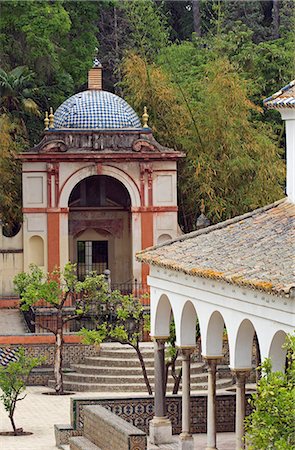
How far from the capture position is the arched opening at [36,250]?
142ft

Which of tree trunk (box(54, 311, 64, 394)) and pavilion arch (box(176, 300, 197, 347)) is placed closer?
pavilion arch (box(176, 300, 197, 347))

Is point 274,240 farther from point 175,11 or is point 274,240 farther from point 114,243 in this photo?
point 175,11

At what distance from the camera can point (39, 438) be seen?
1174 inches

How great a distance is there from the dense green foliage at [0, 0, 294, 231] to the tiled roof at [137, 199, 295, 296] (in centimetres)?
1733

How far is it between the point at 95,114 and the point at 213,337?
19714 millimetres

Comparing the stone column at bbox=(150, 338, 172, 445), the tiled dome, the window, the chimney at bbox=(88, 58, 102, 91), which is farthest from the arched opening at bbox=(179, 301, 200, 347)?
the chimney at bbox=(88, 58, 102, 91)

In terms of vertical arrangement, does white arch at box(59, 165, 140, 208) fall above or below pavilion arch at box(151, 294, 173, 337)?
above

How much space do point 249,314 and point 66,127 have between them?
21688 millimetres

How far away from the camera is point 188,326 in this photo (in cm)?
2589

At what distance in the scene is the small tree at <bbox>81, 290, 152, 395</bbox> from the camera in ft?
104

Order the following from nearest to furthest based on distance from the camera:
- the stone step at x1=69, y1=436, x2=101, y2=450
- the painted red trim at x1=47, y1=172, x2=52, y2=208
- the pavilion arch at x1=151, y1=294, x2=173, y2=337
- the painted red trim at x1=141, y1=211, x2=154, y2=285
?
the stone step at x1=69, y1=436, x2=101, y2=450 → the pavilion arch at x1=151, y1=294, x2=173, y2=337 → the painted red trim at x1=47, y1=172, x2=52, y2=208 → the painted red trim at x1=141, y1=211, x2=154, y2=285

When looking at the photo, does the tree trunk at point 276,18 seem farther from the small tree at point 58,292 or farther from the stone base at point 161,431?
the stone base at point 161,431

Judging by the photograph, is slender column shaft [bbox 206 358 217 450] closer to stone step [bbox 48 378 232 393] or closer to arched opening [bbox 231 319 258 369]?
arched opening [bbox 231 319 258 369]

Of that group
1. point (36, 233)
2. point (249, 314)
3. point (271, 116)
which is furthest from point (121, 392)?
point (271, 116)
